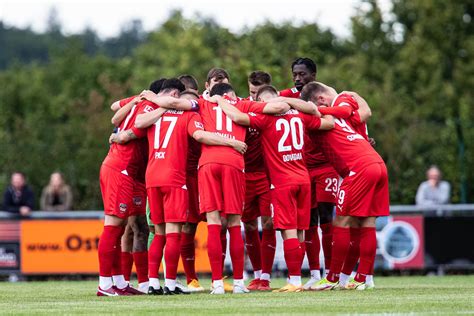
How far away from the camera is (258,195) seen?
14195 mm

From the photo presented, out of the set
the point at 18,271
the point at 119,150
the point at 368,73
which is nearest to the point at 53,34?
the point at 368,73

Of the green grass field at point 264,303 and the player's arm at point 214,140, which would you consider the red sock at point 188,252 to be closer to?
the green grass field at point 264,303

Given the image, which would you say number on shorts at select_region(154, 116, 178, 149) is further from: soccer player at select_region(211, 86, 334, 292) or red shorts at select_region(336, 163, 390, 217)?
red shorts at select_region(336, 163, 390, 217)

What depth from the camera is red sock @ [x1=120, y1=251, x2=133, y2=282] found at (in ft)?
46.2

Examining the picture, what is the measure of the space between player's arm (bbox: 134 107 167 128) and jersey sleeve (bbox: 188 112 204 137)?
0.31 m

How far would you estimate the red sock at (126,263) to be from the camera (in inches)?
554

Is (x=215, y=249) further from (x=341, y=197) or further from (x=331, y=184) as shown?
(x=331, y=184)

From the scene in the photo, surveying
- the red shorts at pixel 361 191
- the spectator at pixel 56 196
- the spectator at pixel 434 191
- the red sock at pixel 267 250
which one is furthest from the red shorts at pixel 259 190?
the spectator at pixel 56 196

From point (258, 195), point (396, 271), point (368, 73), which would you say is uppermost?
point (368, 73)

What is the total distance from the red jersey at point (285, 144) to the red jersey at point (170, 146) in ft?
2.67

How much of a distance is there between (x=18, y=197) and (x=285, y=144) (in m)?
9.23

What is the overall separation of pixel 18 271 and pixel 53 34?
104611 millimetres

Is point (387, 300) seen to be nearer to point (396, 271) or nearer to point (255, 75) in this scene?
point (255, 75)

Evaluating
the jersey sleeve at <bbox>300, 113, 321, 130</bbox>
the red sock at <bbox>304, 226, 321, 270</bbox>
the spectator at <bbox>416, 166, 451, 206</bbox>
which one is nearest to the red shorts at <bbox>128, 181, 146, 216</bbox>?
the jersey sleeve at <bbox>300, 113, 321, 130</bbox>
